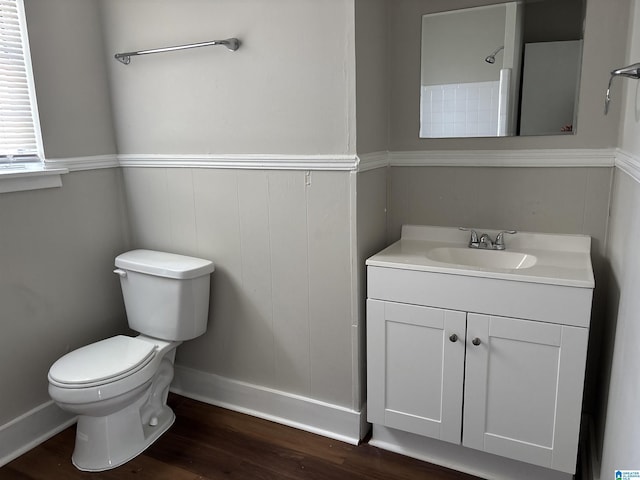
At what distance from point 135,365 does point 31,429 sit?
643 millimetres

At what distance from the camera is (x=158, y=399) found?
2.26 m

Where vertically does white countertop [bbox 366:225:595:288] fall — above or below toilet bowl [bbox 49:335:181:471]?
above

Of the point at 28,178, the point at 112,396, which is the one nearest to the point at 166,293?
the point at 112,396

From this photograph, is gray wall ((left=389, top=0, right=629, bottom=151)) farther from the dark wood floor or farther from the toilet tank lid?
the dark wood floor

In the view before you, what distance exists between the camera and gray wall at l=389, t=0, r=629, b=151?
175cm

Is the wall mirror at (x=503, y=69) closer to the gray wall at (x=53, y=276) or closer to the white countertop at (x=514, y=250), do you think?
the white countertop at (x=514, y=250)

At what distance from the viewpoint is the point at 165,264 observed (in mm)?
2188

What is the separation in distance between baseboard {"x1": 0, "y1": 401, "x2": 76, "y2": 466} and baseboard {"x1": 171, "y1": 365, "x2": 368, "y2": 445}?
0.55 meters

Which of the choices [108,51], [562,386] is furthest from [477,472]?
[108,51]

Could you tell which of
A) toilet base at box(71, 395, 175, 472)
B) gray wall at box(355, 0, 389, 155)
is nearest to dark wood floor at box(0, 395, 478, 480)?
toilet base at box(71, 395, 175, 472)

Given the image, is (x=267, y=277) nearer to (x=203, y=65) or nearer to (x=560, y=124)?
(x=203, y=65)

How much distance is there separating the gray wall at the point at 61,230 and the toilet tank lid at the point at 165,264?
0.22 meters

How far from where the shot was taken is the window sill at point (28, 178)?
78.4 inches

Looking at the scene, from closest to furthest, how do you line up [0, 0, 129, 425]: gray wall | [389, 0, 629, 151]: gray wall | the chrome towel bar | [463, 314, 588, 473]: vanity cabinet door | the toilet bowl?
1. [463, 314, 588, 473]: vanity cabinet door
2. [389, 0, 629, 151]: gray wall
3. the toilet bowl
4. the chrome towel bar
5. [0, 0, 129, 425]: gray wall
